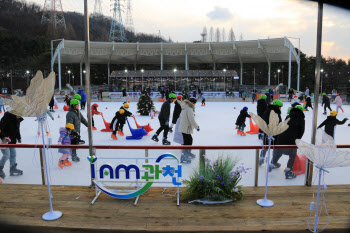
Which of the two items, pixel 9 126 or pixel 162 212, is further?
pixel 9 126

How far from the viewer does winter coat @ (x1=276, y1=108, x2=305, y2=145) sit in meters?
4.75

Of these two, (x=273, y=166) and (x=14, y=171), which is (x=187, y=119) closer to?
(x=273, y=166)

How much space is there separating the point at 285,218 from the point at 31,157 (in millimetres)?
3479

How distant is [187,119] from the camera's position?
5348 millimetres

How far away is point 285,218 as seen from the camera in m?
3.11

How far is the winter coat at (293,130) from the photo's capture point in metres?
4.75

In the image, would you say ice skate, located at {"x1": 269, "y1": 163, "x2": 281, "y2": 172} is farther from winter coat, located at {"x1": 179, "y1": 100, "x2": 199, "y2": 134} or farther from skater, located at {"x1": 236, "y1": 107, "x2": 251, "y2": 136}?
skater, located at {"x1": 236, "y1": 107, "x2": 251, "y2": 136}

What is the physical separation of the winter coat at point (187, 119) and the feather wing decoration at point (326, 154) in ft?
8.59

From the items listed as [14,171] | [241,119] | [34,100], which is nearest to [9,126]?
[14,171]

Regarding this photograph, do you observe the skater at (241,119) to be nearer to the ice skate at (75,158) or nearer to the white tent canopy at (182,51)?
the ice skate at (75,158)

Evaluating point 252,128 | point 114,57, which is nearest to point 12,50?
point 114,57

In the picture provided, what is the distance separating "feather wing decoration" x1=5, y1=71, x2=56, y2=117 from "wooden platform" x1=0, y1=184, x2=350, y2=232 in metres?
1.24

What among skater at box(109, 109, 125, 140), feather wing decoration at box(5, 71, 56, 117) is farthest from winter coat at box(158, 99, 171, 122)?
feather wing decoration at box(5, 71, 56, 117)

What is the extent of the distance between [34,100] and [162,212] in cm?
204
